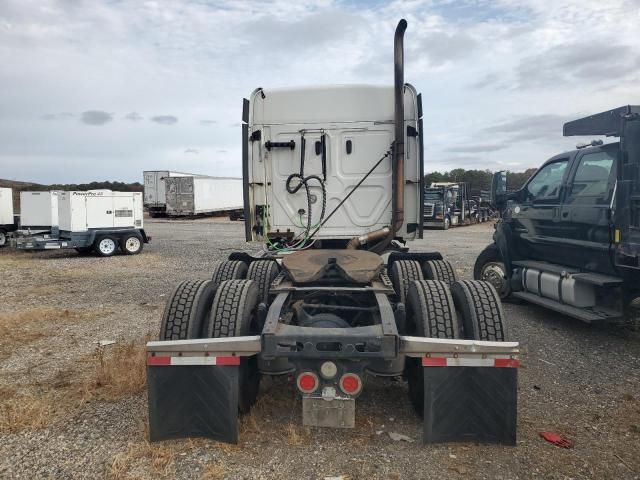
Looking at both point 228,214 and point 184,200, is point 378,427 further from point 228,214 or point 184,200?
point 228,214

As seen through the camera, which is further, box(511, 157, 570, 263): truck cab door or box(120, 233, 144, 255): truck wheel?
box(120, 233, 144, 255): truck wheel

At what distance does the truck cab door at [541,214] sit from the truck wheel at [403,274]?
275cm

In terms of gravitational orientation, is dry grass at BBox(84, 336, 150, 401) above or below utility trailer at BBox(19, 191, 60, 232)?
below

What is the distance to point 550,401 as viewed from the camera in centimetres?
418

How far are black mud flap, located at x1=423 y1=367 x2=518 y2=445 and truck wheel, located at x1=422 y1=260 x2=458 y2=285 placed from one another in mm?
1911

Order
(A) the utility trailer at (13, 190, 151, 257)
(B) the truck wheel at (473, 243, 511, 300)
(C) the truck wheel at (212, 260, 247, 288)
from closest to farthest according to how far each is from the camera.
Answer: (C) the truck wheel at (212, 260, 247, 288)
(B) the truck wheel at (473, 243, 511, 300)
(A) the utility trailer at (13, 190, 151, 257)

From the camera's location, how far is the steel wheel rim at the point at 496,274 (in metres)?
7.89

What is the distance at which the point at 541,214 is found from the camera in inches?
281

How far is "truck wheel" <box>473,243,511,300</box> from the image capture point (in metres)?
7.85

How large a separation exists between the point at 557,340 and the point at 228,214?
34316 mm

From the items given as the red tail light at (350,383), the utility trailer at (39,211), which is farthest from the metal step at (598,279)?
the utility trailer at (39,211)

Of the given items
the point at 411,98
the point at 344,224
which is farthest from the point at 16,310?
the point at 411,98

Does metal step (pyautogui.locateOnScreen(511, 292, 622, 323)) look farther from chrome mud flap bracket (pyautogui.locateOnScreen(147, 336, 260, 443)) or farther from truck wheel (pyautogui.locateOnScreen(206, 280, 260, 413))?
chrome mud flap bracket (pyautogui.locateOnScreen(147, 336, 260, 443))

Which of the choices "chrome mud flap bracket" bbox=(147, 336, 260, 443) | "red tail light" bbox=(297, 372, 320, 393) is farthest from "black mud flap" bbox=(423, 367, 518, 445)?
"chrome mud flap bracket" bbox=(147, 336, 260, 443)
